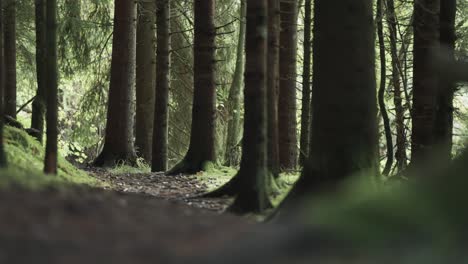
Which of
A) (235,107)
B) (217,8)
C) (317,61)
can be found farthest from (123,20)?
(317,61)

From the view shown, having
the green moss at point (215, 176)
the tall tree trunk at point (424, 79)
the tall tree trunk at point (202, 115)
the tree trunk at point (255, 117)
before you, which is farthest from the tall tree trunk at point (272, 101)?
the tall tree trunk at point (202, 115)

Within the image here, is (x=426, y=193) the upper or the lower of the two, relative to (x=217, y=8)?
lower

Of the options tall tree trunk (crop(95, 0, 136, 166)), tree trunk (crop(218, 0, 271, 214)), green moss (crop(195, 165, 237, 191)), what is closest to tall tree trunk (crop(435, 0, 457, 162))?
tree trunk (crop(218, 0, 271, 214))

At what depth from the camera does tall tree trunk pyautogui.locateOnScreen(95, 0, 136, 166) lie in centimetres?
→ 1916

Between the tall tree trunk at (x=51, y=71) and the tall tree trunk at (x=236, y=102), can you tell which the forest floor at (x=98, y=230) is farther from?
the tall tree trunk at (x=236, y=102)

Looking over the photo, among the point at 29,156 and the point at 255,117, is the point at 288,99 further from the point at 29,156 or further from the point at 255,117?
the point at 255,117

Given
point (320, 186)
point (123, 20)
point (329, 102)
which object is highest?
point (123, 20)

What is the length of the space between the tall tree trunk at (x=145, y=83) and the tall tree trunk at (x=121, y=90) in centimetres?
152

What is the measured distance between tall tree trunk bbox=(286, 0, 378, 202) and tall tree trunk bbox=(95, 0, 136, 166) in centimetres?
1117

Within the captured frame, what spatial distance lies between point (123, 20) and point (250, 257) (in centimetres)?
1630

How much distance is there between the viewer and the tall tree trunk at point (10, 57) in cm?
1708

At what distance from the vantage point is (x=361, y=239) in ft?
12.4

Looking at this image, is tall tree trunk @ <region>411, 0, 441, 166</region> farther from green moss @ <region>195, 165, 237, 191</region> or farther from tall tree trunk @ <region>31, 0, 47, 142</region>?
tall tree trunk @ <region>31, 0, 47, 142</region>

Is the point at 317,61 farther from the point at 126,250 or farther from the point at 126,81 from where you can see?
the point at 126,81
